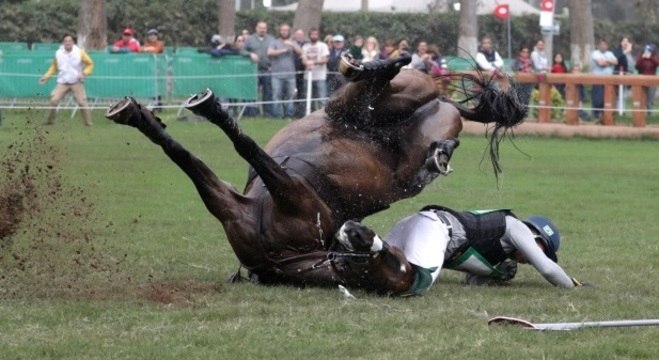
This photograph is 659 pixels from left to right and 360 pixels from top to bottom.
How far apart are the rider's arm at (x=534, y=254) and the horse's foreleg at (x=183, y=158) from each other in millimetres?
1748

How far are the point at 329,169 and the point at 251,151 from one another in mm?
611

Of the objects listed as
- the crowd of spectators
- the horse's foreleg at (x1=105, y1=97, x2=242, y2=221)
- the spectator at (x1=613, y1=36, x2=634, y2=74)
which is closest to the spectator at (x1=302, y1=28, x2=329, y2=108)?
the crowd of spectators

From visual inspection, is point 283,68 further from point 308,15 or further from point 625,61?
point 625,61

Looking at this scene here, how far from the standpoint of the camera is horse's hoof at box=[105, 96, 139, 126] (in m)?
7.89

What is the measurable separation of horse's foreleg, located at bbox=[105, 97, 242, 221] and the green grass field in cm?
50

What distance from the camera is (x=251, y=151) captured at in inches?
316

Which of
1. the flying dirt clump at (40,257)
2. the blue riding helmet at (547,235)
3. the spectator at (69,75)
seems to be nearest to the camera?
the flying dirt clump at (40,257)

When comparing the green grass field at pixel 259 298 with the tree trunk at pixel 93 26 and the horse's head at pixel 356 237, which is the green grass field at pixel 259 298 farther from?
the tree trunk at pixel 93 26

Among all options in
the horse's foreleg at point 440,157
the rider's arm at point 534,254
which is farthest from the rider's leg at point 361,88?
the rider's arm at point 534,254

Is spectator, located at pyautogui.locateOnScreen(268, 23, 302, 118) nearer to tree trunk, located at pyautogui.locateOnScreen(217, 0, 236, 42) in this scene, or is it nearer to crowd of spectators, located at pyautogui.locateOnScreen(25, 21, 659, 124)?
crowd of spectators, located at pyautogui.locateOnScreen(25, 21, 659, 124)

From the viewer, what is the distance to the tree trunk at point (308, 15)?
107 ft

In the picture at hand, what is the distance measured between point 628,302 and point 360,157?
71.8 inches

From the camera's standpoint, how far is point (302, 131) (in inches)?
348

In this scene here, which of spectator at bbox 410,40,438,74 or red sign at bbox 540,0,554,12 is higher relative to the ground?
red sign at bbox 540,0,554,12
